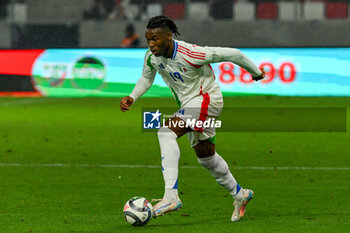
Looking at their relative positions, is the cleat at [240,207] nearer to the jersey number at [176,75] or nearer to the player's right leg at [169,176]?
the player's right leg at [169,176]

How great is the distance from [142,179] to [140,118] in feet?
25.2

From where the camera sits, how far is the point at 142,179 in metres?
9.34

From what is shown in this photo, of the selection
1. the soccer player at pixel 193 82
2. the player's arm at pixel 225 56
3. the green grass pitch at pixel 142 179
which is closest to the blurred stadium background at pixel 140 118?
the green grass pitch at pixel 142 179

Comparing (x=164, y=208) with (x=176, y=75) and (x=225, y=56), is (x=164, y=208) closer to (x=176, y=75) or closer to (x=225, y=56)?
(x=176, y=75)

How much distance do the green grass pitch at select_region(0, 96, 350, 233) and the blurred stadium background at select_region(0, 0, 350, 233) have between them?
2cm

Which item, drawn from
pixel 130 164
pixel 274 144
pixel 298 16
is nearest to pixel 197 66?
pixel 130 164

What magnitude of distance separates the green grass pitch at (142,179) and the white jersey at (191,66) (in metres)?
1.11

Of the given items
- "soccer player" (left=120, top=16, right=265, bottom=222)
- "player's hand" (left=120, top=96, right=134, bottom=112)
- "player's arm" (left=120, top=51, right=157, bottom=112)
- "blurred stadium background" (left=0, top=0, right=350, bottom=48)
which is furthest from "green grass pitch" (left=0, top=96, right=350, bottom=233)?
"blurred stadium background" (left=0, top=0, right=350, bottom=48)

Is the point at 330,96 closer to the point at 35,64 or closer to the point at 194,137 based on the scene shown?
the point at 35,64

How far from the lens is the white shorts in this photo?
669 cm

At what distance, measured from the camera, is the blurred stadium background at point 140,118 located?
7285 millimetres

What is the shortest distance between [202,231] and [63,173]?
3.96 m

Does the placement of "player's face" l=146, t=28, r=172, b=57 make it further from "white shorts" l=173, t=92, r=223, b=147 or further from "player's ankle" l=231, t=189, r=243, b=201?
"player's ankle" l=231, t=189, r=243, b=201

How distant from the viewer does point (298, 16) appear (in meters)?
23.3
